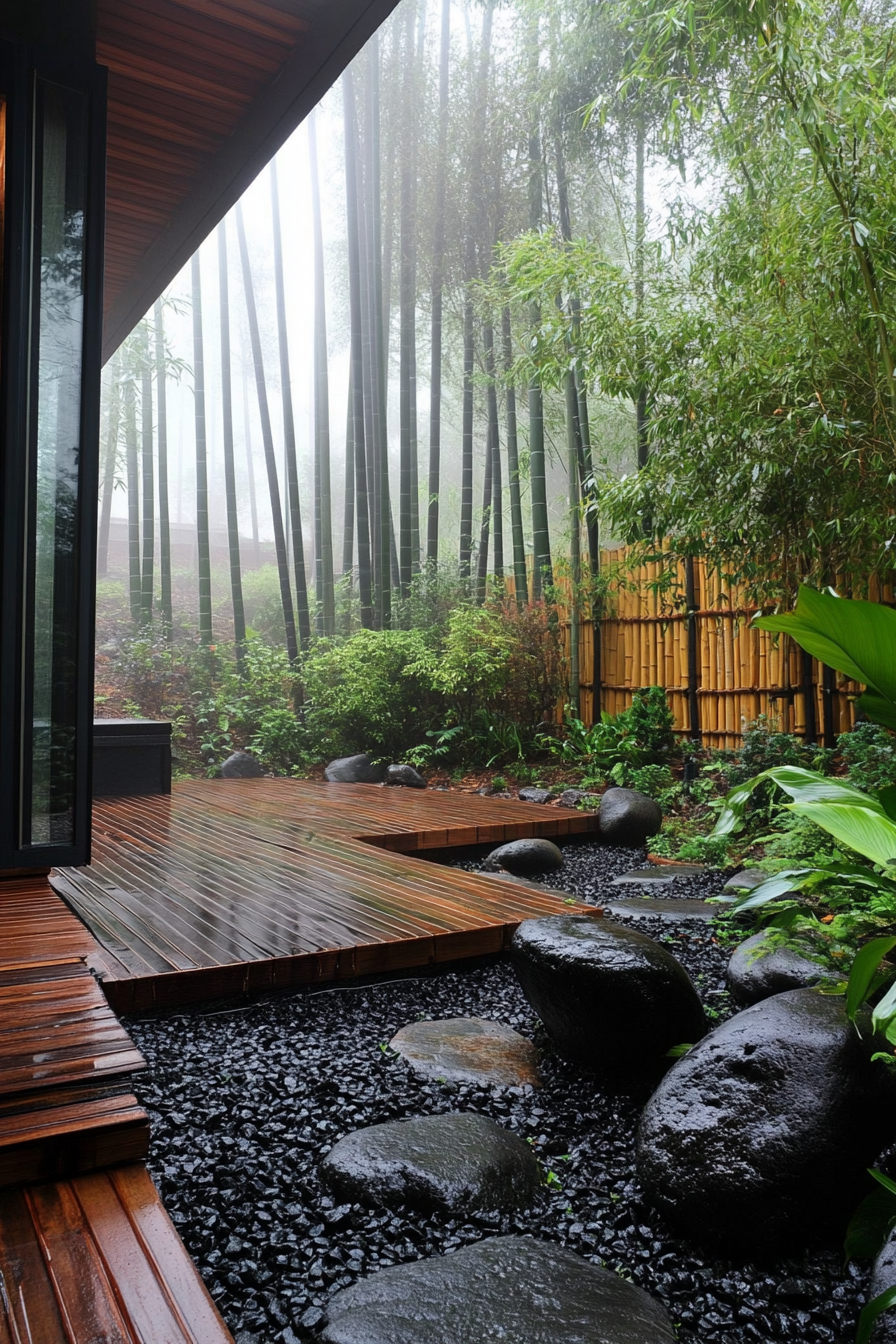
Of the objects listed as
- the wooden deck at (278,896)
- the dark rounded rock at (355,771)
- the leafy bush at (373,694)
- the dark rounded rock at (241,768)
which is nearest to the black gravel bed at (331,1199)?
the wooden deck at (278,896)

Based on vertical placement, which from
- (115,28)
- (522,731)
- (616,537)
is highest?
(115,28)

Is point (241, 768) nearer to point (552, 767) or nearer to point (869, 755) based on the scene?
point (552, 767)

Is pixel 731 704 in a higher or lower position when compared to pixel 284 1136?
higher

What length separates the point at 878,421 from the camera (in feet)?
13.0

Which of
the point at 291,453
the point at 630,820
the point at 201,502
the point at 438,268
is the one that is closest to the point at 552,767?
the point at 630,820

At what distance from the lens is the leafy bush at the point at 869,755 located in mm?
3760

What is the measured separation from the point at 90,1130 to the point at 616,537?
503 centimetres

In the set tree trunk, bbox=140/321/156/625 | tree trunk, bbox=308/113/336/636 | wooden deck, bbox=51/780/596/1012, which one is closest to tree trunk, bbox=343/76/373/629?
tree trunk, bbox=308/113/336/636

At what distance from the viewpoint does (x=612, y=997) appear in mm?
1844

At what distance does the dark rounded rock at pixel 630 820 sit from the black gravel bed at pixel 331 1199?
7.45 ft

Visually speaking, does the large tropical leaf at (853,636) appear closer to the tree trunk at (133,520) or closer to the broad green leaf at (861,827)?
the broad green leaf at (861,827)

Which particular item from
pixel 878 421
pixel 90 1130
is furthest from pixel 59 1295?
pixel 878 421

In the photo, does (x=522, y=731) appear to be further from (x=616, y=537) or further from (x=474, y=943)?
(x=474, y=943)

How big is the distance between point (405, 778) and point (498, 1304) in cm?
504
